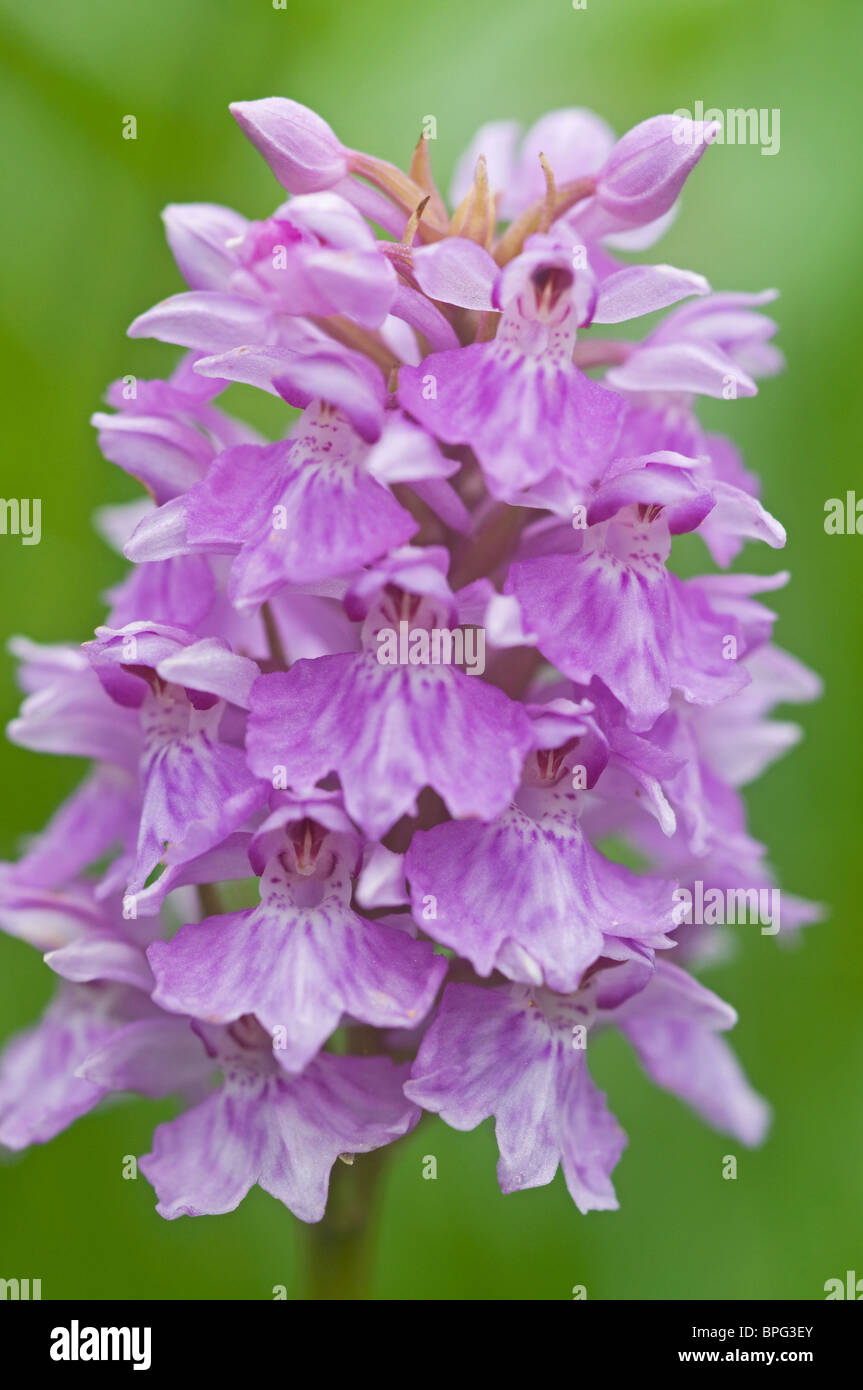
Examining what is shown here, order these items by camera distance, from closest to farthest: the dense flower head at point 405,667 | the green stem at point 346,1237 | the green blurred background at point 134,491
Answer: the dense flower head at point 405,667
the green stem at point 346,1237
the green blurred background at point 134,491

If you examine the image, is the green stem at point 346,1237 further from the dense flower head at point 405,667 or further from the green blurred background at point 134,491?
the green blurred background at point 134,491

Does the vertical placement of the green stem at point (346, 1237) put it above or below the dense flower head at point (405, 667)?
below

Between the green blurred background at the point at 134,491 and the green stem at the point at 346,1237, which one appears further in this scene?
the green blurred background at the point at 134,491

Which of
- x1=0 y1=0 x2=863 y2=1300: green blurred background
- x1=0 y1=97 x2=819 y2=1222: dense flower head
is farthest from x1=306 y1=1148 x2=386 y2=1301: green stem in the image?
x1=0 y1=0 x2=863 y2=1300: green blurred background

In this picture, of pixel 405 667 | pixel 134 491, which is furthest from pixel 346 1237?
pixel 134 491

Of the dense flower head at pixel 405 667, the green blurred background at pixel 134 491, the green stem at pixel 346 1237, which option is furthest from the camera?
the green blurred background at pixel 134 491

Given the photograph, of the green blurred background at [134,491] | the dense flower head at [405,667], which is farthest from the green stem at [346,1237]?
the green blurred background at [134,491]
